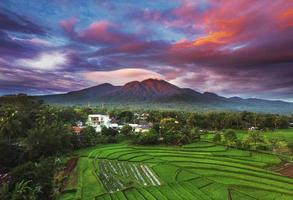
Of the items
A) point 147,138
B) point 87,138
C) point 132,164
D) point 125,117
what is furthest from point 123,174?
point 125,117

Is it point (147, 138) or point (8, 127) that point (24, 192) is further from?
point (147, 138)

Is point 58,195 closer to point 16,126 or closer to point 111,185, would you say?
point 111,185

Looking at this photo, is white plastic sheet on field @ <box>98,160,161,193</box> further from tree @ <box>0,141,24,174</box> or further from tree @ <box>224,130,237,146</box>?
tree @ <box>224,130,237,146</box>

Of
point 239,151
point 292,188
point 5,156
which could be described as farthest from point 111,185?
point 239,151

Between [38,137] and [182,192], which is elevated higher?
[38,137]

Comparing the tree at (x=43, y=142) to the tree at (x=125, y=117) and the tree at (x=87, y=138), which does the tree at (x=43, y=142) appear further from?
the tree at (x=125, y=117)

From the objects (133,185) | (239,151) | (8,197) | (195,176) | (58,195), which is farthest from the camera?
(239,151)

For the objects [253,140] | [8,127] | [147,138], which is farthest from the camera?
[147,138]

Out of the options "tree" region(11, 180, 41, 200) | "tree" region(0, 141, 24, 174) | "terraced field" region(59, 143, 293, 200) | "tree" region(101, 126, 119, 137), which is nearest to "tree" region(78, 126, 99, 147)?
"tree" region(101, 126, 119, 137)

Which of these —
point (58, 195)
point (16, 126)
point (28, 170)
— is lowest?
point (58, 195)
